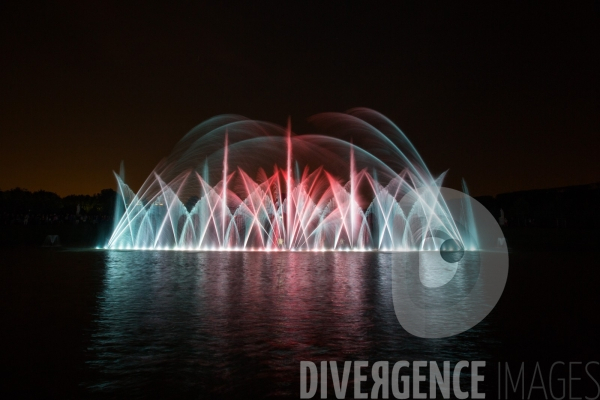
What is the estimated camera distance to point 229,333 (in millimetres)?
9578

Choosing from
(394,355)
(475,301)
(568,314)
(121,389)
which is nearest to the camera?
(121,389)

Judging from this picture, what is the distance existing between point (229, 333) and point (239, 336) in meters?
0.33

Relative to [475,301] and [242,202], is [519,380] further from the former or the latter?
[242,202]

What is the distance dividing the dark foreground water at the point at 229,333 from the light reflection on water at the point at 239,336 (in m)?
0.02

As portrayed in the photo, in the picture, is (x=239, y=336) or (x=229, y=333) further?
(x=229, y=333)

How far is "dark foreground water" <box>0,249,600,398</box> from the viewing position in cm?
694

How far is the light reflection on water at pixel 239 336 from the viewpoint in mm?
6941

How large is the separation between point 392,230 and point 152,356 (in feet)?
118

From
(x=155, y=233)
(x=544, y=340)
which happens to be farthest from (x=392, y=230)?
(x=544, y=340)

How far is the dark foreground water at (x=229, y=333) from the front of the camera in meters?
6.94

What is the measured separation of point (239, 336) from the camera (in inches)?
368

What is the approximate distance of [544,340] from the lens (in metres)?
9.43

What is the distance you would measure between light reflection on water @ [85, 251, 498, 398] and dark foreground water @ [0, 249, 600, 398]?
0.02 metres

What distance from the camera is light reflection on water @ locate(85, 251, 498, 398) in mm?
6941
